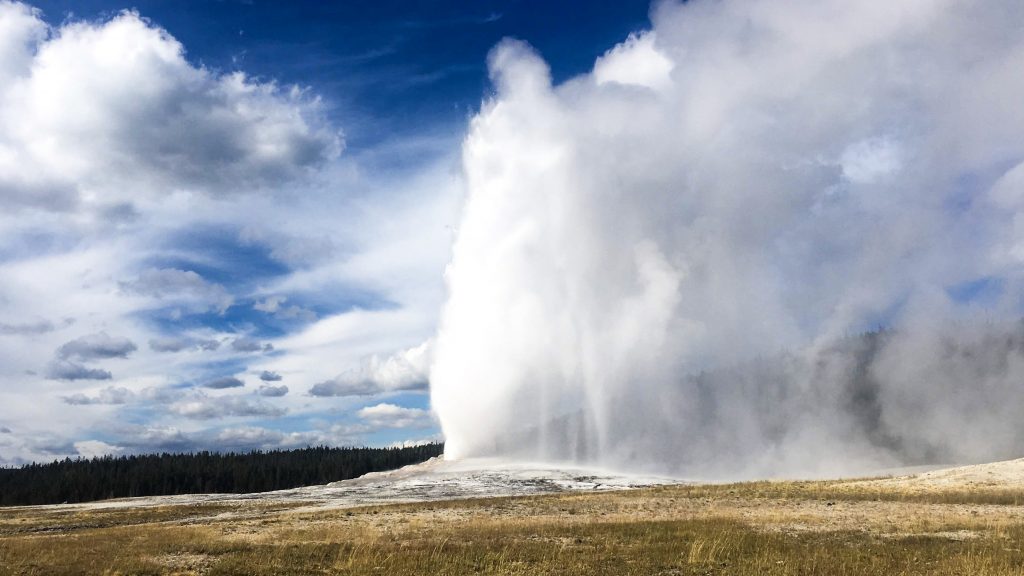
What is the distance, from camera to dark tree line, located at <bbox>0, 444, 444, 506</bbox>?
13025 centimetres

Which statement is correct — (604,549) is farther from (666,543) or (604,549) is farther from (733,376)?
(733,376)

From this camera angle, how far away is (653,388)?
110875 mm

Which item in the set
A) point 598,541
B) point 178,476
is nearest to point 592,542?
point 598,541

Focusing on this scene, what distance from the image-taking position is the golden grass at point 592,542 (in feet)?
60.6

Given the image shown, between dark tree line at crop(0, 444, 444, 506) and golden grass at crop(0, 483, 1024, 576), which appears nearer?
golden grass at crop(0, 483, 1024, 576)

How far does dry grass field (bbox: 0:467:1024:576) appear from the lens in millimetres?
18516

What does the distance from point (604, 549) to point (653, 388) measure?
91663mm

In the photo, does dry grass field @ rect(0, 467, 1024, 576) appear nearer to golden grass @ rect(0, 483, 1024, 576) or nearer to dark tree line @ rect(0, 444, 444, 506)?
golden grass @ rect(0, 483, 1024, 576)

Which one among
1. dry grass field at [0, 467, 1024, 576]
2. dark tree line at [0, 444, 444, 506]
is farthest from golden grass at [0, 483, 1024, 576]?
dark tree line at [0, 444, 444, 506]

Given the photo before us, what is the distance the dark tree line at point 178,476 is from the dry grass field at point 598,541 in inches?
4193

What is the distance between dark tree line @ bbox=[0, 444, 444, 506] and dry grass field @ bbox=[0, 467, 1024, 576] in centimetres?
10651

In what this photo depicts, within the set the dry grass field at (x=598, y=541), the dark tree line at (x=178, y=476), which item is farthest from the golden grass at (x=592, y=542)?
the dark tree line at (x=178, y=476)

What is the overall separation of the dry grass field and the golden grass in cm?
7

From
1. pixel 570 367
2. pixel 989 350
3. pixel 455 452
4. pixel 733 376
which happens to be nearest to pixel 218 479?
pixel 455 452
